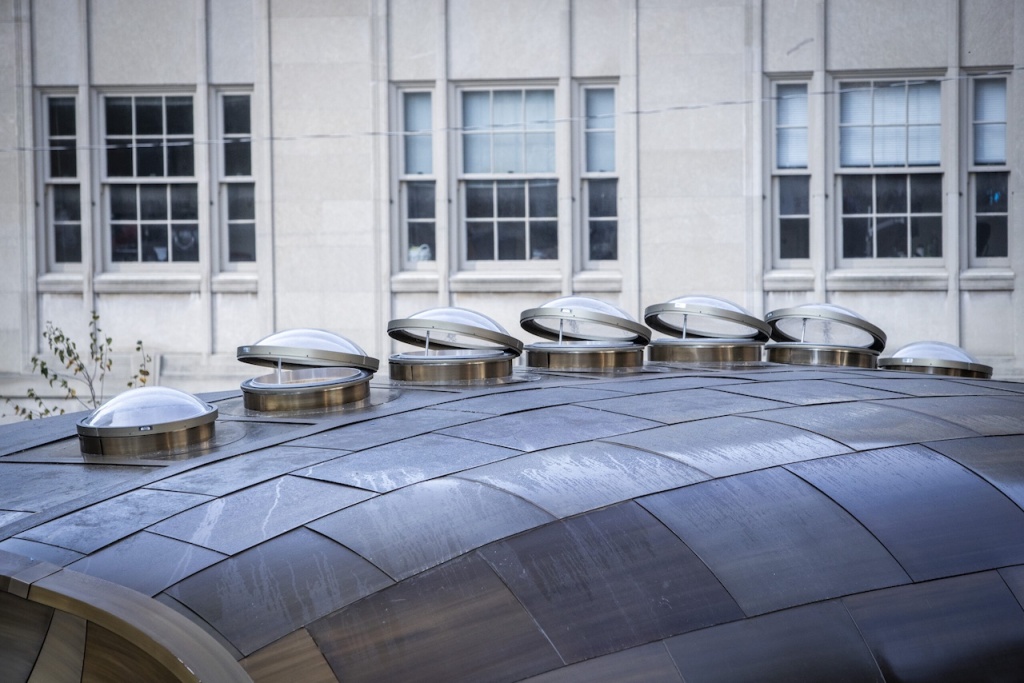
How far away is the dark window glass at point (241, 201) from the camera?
52.4ft

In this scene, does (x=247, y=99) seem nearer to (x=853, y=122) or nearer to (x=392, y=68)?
(x=392, y=68)

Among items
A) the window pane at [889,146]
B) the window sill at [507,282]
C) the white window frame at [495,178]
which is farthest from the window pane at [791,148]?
the window sill at [507,282]

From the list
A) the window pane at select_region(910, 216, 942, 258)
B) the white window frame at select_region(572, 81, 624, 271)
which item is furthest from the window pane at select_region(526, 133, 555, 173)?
the window pane at select_region(910, 216, 942, 258)

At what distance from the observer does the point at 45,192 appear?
1602cm

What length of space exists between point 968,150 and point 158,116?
12.2m

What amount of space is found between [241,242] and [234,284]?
783 mm

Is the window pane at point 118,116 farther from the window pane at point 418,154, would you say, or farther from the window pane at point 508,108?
the window pane at point 508,108

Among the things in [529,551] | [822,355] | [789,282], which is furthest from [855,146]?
[529,551]

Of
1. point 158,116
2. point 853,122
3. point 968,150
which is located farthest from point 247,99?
point 968,150

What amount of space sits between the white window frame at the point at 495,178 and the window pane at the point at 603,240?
0.54 meters

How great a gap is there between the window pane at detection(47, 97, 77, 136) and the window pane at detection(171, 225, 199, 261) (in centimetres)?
224

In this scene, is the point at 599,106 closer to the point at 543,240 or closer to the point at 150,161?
the point at 543,240

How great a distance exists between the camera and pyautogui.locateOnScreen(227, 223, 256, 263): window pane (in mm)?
16016

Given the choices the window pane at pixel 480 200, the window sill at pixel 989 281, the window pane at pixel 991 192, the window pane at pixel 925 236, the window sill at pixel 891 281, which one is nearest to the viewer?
the window sill at pixel 989 281
